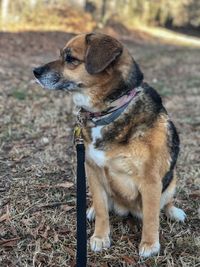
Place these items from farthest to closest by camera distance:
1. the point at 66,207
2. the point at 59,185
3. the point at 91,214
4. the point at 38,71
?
the point at 59,185 < the point at 66,207 < the point at 91,214 < the point at 38,71

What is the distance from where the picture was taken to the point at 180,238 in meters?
3.89

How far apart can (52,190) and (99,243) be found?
3.50 feet

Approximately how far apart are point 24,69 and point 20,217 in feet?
27.1

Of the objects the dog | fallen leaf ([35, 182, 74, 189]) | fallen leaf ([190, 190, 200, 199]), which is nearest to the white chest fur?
the dog

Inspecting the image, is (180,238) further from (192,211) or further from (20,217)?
(20,217)

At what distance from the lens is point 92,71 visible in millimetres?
3477

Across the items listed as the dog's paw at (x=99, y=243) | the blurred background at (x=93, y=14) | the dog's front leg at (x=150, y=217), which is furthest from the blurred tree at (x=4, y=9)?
the dog's front leg at (x=150, y=217)

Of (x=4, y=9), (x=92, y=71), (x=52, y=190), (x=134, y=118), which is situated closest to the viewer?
(x=92, y=71)

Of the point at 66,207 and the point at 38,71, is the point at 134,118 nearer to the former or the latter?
the point at 38,71

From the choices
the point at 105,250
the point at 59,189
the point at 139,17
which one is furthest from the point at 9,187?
the point at 139,17

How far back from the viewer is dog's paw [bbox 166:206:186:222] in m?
4.19

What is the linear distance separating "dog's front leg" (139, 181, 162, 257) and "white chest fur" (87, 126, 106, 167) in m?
0.38

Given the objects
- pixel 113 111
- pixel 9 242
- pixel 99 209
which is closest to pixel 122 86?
pixel 113 111

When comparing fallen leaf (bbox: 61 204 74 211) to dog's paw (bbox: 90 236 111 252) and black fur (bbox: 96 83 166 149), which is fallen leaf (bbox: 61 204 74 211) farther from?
black fur (bbox: 96 83 166 149)
